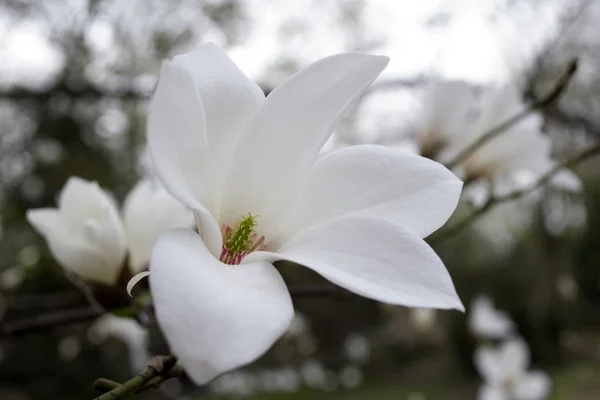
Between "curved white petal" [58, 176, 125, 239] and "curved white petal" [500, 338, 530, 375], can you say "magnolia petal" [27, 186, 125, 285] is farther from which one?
"curved white petal" [500, 338, 530, 375]

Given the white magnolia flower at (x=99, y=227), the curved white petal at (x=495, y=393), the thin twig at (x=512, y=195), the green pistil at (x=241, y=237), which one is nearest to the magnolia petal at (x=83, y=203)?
the white magnolia flower at (x=99, y=227)

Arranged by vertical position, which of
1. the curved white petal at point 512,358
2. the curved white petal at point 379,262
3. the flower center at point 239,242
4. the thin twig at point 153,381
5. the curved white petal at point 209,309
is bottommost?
the curved white petal at point 512,358

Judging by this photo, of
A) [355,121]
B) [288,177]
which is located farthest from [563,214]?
[288,177]

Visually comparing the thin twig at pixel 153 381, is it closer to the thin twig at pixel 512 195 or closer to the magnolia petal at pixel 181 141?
the magnolia petal at pixel 181 141

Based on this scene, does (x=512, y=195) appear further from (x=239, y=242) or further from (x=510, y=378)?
(x=510, y=378)

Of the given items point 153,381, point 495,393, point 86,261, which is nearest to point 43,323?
point 86,261

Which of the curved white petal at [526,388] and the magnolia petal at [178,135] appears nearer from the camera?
the magnolia petal at [178,135]
